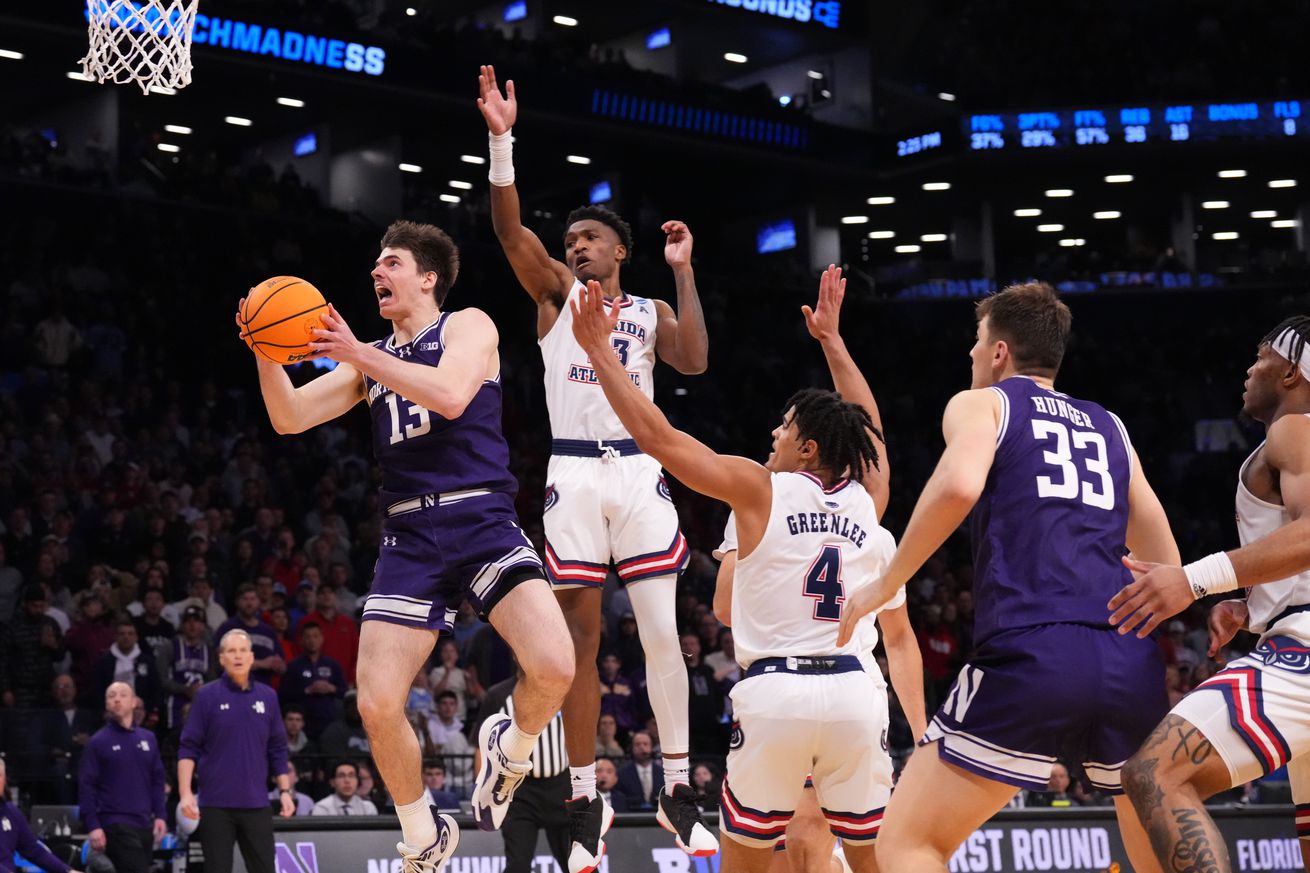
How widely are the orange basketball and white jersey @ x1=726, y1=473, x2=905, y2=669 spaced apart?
6.96 ft

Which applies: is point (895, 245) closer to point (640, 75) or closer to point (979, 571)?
point (640, 75)

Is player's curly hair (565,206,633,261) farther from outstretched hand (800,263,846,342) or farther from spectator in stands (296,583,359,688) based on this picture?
spectator in stands (296,583,359,688)

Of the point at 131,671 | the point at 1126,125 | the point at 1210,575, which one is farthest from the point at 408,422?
the point at 1126,125

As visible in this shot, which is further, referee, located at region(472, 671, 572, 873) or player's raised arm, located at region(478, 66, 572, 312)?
referee, located at region(472, 671, 572, 873)

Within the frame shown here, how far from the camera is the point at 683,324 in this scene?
847cm

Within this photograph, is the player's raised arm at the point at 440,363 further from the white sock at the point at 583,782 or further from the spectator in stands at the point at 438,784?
the spectator in stands at the point at 438,784

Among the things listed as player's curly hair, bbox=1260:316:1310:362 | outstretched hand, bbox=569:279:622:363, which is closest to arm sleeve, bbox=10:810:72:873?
outstretched hand, bbox=569:279:622:363

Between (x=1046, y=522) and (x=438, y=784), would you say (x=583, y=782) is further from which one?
(x=438, y=784)

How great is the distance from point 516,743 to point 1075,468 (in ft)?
10.3

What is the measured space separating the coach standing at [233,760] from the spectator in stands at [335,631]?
305 cm

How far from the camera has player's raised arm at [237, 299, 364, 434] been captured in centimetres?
699

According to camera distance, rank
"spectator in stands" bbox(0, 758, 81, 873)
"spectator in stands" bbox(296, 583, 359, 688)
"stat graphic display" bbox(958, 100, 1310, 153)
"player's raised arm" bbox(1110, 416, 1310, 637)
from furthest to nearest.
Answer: "stat graphic display" bbox(958, 100, 1310, 153) < "spectator in stands" bbox(296, 583, 359, 688) < "spectator in stands" bbox(0, 758, 81, 873) < "player's raised arm" bbox(1110, 416, 1310, 637)

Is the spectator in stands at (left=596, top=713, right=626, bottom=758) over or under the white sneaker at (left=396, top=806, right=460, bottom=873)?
under

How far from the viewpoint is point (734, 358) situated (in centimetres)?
2798
